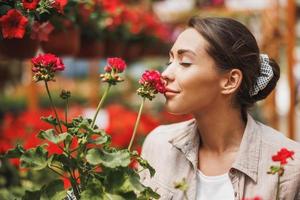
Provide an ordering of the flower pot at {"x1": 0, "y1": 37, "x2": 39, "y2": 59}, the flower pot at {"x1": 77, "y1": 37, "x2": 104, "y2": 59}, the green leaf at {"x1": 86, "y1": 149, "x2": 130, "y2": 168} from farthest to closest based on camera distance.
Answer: the flower pot at {"x1": 77, "y1": 37, "x2": 104, "y2": 59}
the flower pot at {"x1": 0, "y1": 37, "x2": 39, "y2": 59}
the green leaf at {"x1": 86, "y1": 149, "x2": 130, "y2": 168}

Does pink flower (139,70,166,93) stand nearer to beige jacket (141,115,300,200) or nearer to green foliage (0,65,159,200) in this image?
green foliage (0,65,159,200)

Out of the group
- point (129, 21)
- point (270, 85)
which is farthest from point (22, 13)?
point (129, 21)

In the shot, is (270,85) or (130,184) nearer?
(130,184)

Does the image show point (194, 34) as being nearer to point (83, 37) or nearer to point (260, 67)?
point (260, 67)

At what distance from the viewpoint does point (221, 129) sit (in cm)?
249

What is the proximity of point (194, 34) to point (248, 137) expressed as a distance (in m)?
0.45

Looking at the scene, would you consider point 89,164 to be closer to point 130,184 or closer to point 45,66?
point 130,184

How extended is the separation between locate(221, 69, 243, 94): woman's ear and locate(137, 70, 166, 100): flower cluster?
452 millimetres

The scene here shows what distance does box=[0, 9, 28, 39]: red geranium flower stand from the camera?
2113mm

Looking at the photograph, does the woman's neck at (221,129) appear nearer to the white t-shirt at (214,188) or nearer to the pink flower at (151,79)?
the white t-shirt at (214,188)

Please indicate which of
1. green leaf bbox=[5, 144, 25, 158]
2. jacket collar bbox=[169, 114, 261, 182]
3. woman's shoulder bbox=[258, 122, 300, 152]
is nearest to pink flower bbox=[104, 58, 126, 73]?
green leaf bbox=[5, 144, 25, 158]

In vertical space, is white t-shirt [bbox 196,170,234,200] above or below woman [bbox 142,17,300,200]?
below

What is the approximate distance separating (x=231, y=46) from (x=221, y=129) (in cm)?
33

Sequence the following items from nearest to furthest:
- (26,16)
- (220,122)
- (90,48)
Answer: (26,16), (220,122), (90,48)
